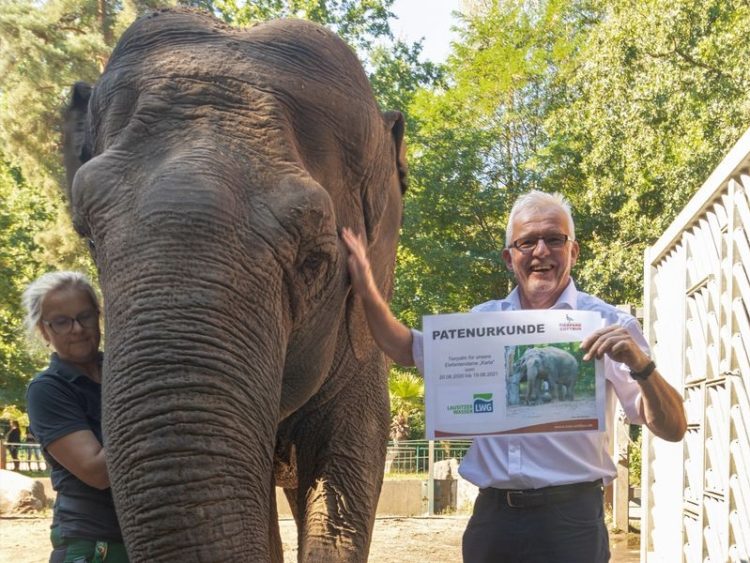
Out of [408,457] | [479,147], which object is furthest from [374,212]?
[479,147]

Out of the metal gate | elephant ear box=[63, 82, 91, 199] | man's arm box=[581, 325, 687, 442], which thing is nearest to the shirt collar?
elephant ear box=[63, 82, 91, 199]

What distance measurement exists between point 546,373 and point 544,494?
1.85 ft

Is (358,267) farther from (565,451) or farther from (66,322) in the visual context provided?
(66,322)

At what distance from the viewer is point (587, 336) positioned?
3.48 metres

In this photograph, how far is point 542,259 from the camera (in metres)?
3.86

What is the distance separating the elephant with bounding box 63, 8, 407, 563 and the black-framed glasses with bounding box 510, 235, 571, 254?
67 cm

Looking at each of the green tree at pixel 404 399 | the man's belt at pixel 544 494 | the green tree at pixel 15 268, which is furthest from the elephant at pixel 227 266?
the green tree at pixel 15 268

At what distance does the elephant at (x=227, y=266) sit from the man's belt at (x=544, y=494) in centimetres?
89

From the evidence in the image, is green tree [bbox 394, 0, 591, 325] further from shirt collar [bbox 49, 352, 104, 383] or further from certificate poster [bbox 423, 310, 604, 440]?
certificate poster [bbox 423, 310, 604, 440]

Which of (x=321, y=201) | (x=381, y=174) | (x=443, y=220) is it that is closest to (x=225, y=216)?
(x=321, y=201)

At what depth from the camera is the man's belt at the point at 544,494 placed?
12.6 feet

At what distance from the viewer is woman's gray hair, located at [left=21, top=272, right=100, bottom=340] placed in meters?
4.21

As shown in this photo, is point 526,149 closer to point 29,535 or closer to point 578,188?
point 578,188

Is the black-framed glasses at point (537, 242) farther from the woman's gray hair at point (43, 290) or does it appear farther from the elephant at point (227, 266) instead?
the woman's gray hair at point (43, 290)
